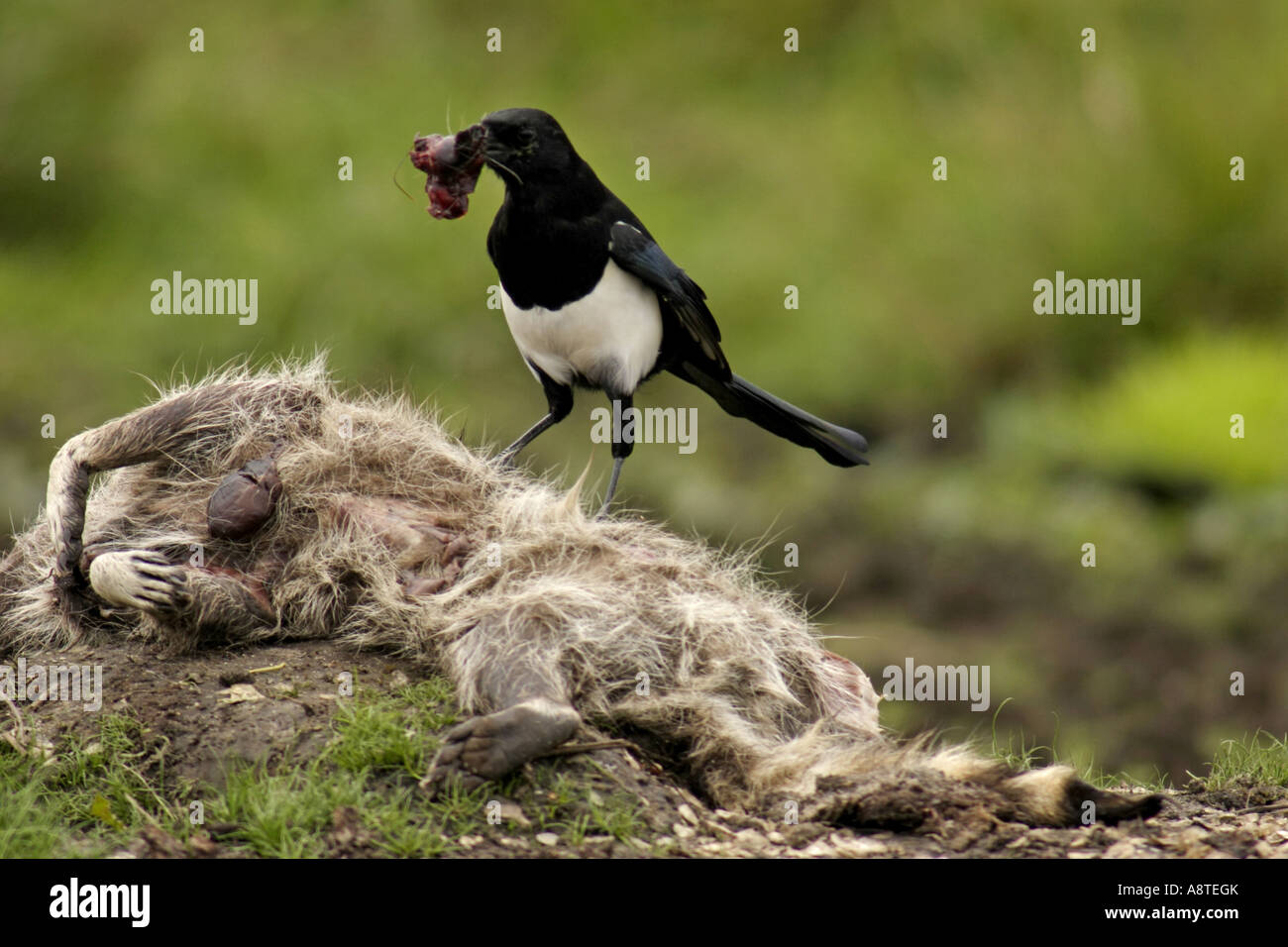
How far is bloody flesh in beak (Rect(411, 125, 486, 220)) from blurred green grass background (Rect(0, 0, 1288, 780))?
4.52m

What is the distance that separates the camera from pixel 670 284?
5.88m

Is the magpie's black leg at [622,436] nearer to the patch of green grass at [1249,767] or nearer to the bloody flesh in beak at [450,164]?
the bloody flesh in beak at [450,164]

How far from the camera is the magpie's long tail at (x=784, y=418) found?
6.16 m

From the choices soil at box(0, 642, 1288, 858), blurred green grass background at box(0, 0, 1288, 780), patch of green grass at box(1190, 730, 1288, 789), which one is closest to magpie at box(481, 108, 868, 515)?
soil at box(0, 642, 1288, 858)

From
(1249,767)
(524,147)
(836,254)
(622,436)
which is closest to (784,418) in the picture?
(622,436)

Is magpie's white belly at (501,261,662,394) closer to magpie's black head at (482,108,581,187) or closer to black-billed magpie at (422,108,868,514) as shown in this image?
black-billed magpie at (422,108,868,514)

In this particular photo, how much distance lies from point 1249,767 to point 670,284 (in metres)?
2.60

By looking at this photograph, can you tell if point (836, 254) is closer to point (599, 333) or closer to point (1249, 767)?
point (599, 333)

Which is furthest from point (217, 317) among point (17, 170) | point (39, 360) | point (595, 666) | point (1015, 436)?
point (595, 666)

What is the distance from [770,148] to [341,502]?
8.94 m

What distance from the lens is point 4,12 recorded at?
1280cm

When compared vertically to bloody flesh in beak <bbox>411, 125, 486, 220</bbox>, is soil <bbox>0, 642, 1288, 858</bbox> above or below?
below

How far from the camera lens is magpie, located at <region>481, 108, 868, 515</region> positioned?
18.2 feet

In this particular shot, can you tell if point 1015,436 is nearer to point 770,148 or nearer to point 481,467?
point 770,148
